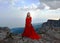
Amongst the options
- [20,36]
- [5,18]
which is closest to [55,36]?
[20,36]

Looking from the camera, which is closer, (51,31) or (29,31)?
(29,31)

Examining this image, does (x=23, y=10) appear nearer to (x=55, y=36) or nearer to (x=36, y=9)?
(x=36, y=9)

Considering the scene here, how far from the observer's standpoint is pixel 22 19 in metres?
6.37

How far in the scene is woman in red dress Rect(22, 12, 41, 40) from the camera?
20.1ft

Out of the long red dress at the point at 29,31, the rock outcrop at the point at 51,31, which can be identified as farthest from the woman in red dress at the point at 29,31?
the rock outcrop at the point at 51,31

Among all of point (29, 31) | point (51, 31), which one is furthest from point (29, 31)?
point (51, 31)

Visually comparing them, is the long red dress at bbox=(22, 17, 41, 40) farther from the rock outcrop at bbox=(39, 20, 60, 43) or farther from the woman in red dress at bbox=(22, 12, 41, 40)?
the rock outcrop at bbox=(39, 20, 60, 43)

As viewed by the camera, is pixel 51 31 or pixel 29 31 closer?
pixel 29 31

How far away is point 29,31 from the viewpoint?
617 centimetres

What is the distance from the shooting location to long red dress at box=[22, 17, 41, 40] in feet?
20.1

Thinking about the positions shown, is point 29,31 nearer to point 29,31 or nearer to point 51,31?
point 29,31

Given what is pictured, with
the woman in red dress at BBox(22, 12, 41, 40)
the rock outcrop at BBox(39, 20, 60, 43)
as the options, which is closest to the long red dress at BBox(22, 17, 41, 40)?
the woman in red dress at BBox(22, 12, 41, 40)

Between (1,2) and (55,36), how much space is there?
213 centimetres

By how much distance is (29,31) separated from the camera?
6.17 metres
